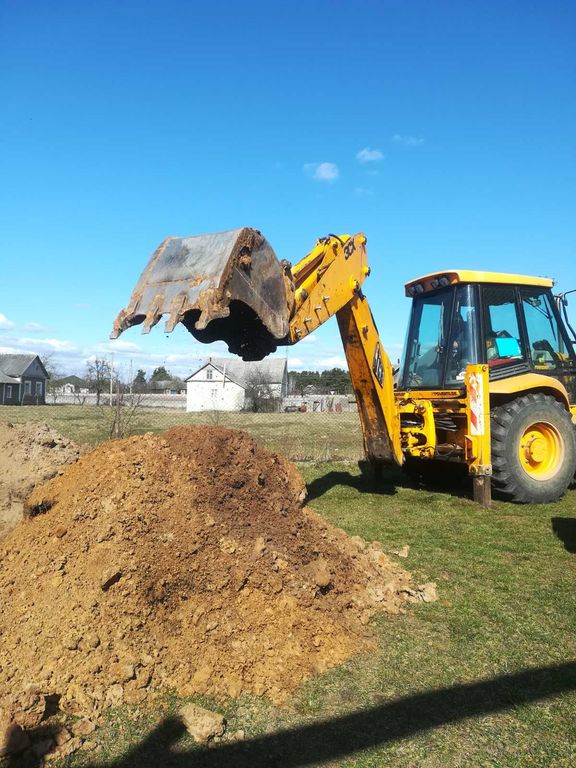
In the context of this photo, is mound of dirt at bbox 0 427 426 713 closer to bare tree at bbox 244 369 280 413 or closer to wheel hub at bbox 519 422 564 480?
wheel hub at bbox 519 422 564 480

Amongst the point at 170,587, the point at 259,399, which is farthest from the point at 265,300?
the point at 259,399

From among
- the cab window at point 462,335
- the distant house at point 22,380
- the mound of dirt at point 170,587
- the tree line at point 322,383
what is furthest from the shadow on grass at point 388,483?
the distant house at point 22,380

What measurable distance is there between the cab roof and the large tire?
1563mm

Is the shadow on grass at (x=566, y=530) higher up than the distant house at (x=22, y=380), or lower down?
lower down

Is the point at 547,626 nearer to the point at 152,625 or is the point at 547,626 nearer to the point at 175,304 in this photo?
the point at 152,625

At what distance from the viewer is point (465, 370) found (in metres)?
7.61

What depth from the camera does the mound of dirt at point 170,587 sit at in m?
3.29

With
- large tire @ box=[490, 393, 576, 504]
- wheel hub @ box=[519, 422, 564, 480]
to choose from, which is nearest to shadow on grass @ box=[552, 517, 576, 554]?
large tire @ box=[490, 393, 576, 504]

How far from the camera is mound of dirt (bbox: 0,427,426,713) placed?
3289 mm

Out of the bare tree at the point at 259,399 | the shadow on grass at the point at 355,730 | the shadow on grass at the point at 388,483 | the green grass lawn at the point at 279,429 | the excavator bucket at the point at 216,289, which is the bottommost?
the shadow on grass at the point at 355,730

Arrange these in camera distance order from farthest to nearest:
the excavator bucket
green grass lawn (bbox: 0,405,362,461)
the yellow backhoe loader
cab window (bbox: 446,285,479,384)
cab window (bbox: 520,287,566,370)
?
green grass lawn (bbox: 0,405,362,461), cab window (bbox: 520,287,566,370), cab window (bbox: 446,285,479,384), the yellow backhoe loader, the excavator bucket

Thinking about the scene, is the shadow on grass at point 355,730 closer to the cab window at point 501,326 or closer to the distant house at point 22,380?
the cab window at point 501,326

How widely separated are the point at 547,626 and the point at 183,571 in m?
2.43

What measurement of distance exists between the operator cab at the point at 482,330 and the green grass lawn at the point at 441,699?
2.99 metres
